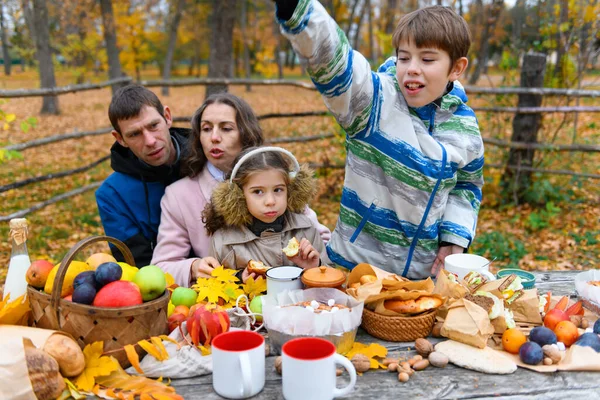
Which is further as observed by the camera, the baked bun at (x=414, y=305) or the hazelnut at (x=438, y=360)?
the baked bun at (x=414, y=305)

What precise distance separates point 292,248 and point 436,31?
955 mm

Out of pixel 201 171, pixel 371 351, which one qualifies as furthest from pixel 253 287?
pixel 201 171

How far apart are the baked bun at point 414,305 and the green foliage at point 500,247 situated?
3.40m

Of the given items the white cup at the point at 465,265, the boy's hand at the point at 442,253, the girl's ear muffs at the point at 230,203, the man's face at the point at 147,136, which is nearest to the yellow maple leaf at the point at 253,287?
the girl's ear muffs at the point at 230,203

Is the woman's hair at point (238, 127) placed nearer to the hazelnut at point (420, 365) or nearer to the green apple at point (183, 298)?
the green apple at point (183, 298)

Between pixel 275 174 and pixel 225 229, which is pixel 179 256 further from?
pixel 275 174

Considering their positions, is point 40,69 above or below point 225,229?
above

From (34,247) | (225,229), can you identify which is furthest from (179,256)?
(34,247)

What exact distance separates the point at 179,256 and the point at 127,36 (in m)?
17.8

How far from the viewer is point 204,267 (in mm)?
1948

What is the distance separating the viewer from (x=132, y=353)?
4.64ft

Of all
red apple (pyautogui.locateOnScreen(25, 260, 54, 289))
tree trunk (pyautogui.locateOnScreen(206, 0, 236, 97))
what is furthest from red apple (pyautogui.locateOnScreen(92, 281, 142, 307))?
tree trunk (pyautogui.locateOnScreen(206, 0, 236, 97))

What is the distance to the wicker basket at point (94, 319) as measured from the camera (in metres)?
1.39

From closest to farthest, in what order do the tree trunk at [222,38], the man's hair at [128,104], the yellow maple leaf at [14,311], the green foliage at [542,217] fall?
the yellow maple leaf at [14,311]
the man's hair at [128,104]
the green foliage at [542,217]
the tree trunk at [222,38]
